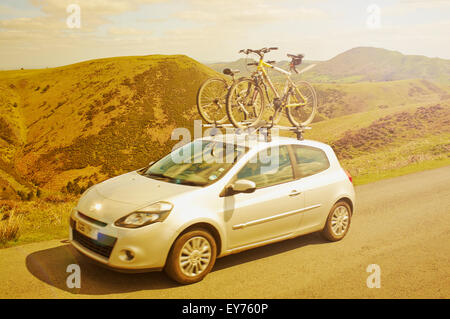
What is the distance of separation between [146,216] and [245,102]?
4.04 metres

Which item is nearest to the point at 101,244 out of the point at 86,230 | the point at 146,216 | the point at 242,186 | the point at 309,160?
the point at 86,230

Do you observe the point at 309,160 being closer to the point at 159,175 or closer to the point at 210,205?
the point at 210,205

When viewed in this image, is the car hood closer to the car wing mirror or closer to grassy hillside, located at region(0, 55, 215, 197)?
the car wing mirror

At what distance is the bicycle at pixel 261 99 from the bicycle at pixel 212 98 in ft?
0.98

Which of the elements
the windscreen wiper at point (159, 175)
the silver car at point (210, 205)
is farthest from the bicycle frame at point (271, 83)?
the windscreen wiper at point (159, 175)

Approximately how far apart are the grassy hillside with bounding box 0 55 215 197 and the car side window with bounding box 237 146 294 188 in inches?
1794

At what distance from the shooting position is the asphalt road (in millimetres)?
4645

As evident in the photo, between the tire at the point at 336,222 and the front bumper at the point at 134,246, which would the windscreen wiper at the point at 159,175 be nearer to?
the front bumper at the point at 134,246

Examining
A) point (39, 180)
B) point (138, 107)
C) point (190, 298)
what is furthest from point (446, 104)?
point (190, 298)

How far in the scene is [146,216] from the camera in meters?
4.66

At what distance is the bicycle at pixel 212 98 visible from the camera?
8.03 meters
